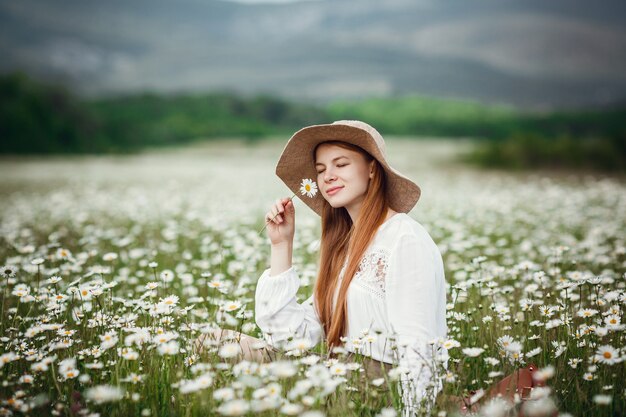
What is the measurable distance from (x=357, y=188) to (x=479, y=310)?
149cm

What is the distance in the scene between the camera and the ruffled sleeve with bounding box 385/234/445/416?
7.91 feet

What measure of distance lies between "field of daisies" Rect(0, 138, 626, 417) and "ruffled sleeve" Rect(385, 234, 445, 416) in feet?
0.32

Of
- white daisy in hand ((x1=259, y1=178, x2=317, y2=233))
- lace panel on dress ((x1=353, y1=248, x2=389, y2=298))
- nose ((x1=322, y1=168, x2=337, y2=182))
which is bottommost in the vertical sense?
lace panel on dress ((x1=353, y1=248, x2=389, y2=298))

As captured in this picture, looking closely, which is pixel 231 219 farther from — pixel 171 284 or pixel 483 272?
pixel 483 272

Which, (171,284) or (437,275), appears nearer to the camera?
(437,275)

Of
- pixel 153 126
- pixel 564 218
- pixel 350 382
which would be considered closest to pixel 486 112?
pixel 153 126

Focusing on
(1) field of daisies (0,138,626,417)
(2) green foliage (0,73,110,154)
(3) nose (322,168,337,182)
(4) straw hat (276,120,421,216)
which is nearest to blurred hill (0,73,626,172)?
(2) green foliage (0,73,110,154)

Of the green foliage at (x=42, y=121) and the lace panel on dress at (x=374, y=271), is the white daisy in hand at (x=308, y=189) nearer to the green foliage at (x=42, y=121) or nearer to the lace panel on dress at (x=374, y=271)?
the lace panel on dress at (x=374, y=271)

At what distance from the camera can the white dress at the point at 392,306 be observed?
2490 millimetres

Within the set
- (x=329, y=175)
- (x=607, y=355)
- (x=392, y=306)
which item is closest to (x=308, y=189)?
(x=329, y=175)

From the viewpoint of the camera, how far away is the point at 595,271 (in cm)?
505

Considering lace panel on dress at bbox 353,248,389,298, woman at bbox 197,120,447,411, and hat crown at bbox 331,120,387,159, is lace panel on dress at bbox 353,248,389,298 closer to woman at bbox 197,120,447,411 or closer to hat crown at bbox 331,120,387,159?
woman at bbox 197,120,447,411

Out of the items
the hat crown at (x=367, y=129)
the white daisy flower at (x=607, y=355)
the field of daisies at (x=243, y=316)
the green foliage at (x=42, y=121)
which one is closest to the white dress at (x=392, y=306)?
the field of daisies at (x=243, y=316)

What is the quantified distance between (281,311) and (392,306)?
76 cm
